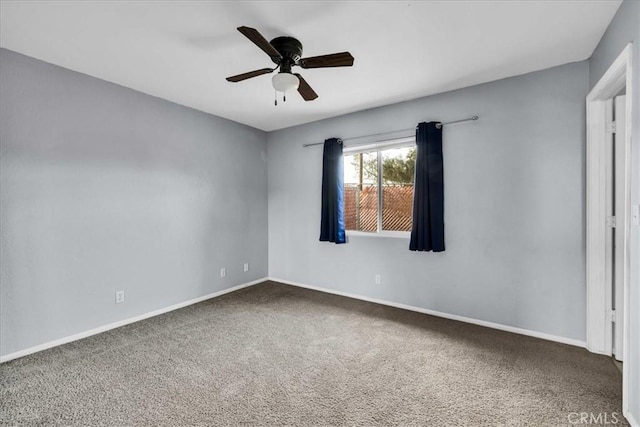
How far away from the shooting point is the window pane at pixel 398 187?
3639 millimetres

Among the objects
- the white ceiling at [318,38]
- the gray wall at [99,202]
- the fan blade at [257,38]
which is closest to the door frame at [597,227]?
the white ceiling at [318,38]

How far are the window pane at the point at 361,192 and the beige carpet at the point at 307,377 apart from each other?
142 centimetres

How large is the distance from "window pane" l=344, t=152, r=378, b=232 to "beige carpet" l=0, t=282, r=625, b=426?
4.66 feet

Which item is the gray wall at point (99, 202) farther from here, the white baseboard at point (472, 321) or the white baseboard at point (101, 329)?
the white baseboard at point (472, 321)

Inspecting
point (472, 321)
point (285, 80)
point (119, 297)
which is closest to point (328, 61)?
point (285, 80)

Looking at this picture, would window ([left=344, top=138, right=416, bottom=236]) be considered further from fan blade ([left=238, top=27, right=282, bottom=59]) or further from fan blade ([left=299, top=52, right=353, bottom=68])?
fan blade ([left=238, top=27, right=282, bottom=59])

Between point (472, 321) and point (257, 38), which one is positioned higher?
point (257, 38)

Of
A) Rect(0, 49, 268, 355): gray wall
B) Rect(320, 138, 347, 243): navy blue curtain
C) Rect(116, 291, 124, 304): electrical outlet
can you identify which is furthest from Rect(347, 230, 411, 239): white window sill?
Rect(116, 291, 124, 304): electrical outlet

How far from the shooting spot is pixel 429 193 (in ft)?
10.8

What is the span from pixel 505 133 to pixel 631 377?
2.12 metres

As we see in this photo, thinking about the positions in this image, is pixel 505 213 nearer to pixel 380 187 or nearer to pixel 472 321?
pixel 472 321

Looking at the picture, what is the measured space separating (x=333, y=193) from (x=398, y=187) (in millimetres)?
858

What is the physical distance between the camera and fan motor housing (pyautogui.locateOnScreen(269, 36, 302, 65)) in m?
2.19

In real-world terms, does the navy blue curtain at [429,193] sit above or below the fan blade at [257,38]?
below
